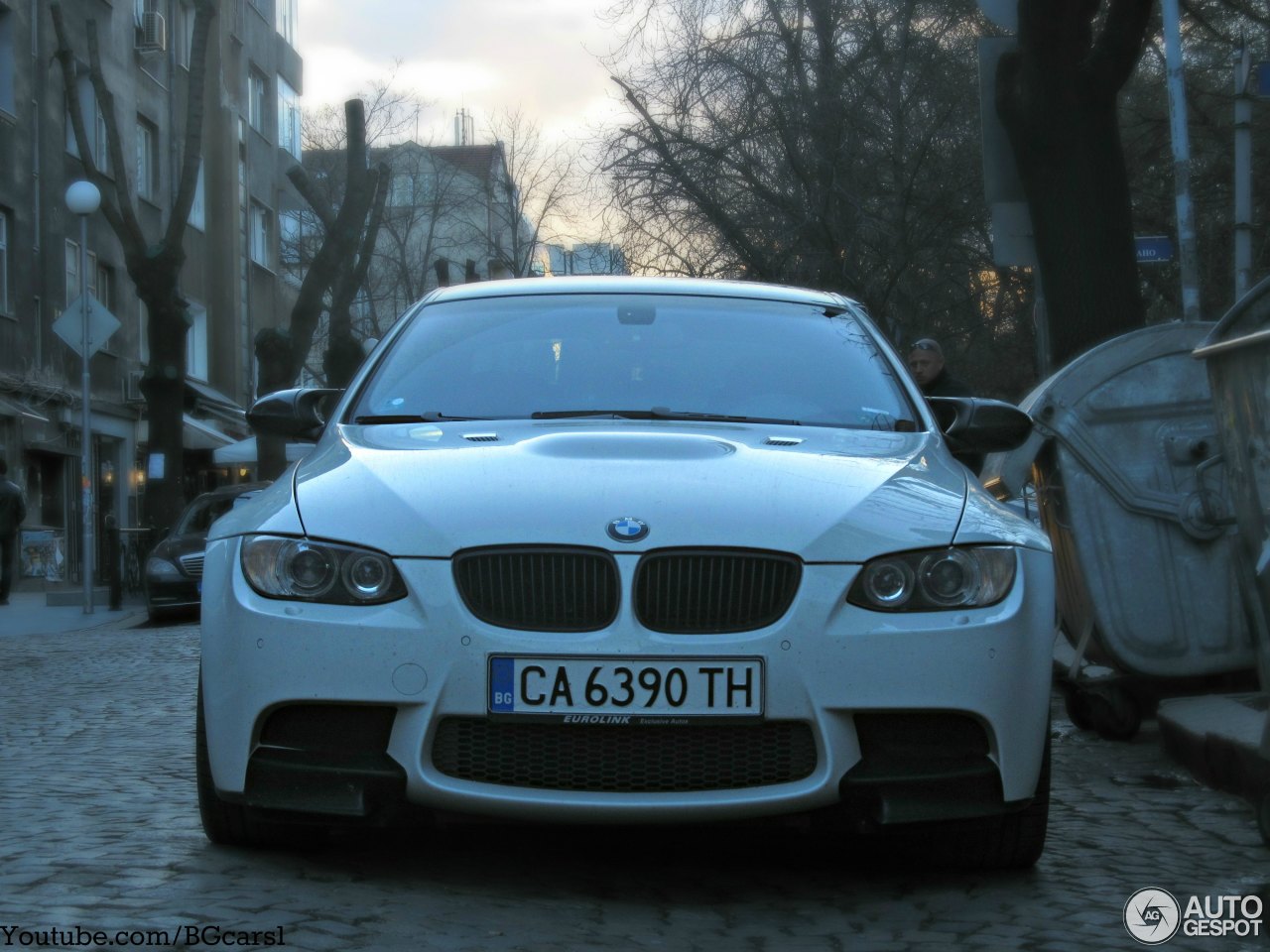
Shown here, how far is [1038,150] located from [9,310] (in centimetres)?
2127

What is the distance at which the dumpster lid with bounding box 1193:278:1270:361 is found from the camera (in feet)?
20.1

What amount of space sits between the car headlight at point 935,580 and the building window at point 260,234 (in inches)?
1681

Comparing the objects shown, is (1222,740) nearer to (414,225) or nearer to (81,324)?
(81,324)

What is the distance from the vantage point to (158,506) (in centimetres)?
2544

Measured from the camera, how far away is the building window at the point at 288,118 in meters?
49.9

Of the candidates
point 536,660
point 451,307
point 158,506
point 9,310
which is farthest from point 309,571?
point 9,310

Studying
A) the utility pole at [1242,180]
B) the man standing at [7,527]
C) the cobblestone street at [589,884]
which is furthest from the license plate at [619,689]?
the man standing at [7,527]

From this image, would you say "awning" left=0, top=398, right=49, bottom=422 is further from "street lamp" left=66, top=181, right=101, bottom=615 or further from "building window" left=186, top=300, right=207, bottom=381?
"building window" left=186, top=300, right=207, bottom=381

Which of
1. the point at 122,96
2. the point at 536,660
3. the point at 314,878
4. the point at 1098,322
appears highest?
the point at 122,96

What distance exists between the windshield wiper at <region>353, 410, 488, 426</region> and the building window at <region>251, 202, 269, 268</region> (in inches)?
1625

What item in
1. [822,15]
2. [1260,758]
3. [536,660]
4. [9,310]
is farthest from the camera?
[9,310]

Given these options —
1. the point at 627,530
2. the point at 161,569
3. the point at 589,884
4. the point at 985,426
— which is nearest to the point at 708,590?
the point at 627,530

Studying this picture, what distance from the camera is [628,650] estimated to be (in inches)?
169

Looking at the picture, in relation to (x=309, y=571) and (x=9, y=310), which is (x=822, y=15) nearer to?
(x=9, y=310)
